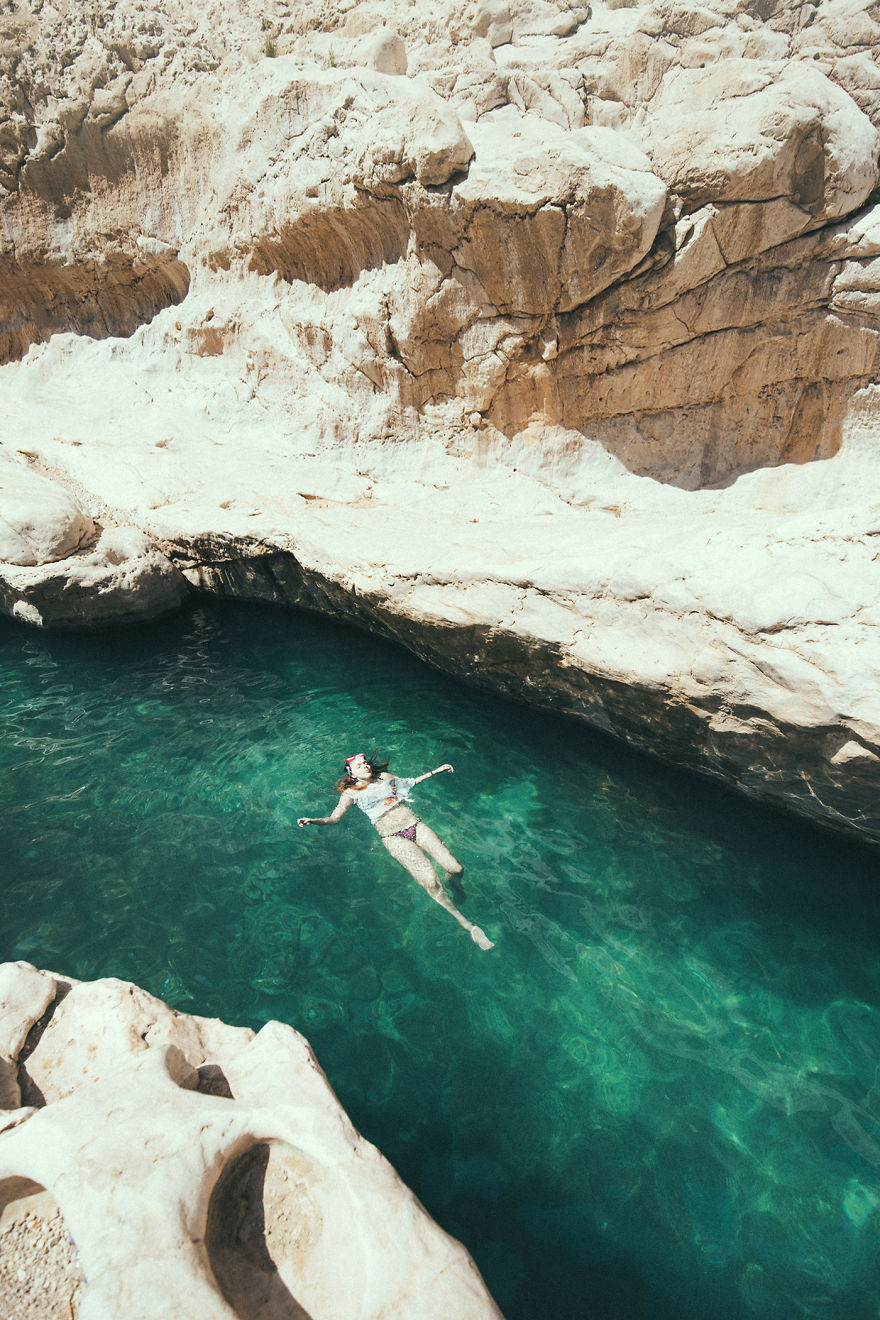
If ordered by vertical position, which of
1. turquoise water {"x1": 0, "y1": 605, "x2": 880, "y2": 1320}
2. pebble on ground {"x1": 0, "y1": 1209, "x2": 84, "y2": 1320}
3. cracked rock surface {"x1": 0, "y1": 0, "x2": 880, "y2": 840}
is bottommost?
turquoise water {"x1": 0, "y1": 605, "x2": 880, "y2": 1320}

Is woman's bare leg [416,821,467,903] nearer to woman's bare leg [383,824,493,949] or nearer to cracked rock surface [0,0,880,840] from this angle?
woman's bare leg [383,824,493,949]

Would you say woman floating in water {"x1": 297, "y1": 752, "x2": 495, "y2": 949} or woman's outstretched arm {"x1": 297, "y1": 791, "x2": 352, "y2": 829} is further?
woman's outstretched arm {"x1": 297, "y1": 791, "x2": 352, "y2": 829}

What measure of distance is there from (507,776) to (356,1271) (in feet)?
14.4

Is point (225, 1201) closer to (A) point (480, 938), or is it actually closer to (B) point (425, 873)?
(A) point (480, 938)

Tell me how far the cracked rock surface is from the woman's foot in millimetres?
2387

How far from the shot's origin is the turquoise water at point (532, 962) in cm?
333

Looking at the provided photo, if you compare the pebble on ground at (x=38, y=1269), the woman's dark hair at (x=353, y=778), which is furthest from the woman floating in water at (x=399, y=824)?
the pebble on ground at (x=38, y=1269)

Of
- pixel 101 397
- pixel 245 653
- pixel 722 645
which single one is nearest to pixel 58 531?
pixel 245 653

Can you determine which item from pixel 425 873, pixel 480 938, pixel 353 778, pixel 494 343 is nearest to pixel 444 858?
pixel 425 873

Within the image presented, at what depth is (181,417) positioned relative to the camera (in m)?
10.5

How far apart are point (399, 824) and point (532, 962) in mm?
1487

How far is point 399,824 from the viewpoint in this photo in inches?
213

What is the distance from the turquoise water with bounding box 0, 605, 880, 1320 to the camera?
3.33 meters

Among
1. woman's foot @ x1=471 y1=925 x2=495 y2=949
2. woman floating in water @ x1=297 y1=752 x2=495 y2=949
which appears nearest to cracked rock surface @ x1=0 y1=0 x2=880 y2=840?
woman floating in water @ x1=297 y1=752 x2=495 y2=949
